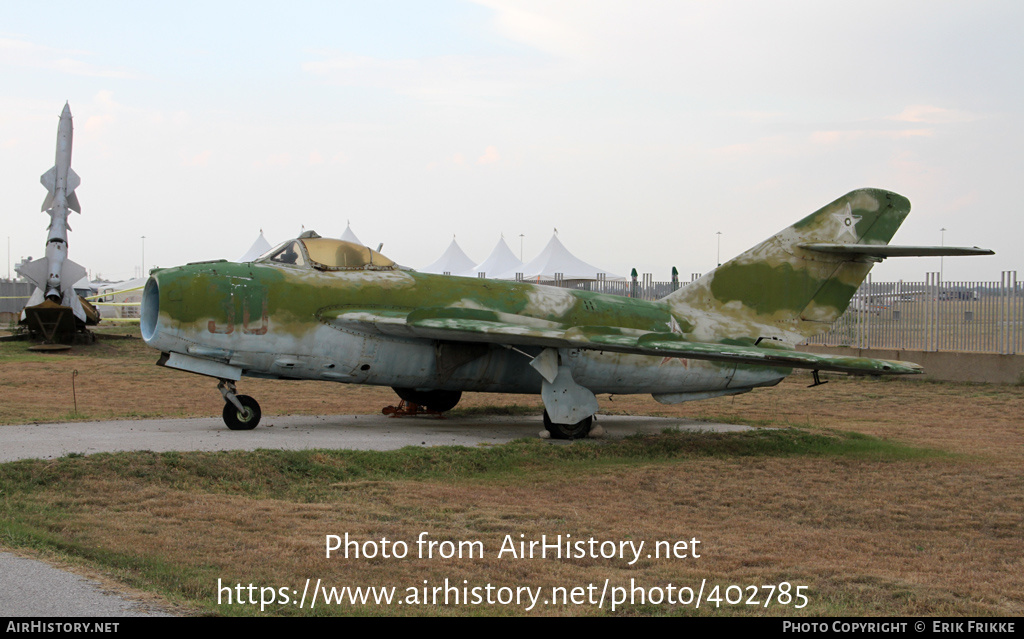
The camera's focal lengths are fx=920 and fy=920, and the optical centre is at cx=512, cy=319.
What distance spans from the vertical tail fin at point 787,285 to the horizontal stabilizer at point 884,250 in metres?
0.25

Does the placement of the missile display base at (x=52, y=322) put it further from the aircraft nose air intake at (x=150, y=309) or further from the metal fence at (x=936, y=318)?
the metal fence at (x=936, y=318)

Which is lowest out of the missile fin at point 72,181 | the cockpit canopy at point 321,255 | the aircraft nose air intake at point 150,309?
the aircraft nose air intake at point 150,309

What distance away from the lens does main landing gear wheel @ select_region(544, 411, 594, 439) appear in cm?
1464

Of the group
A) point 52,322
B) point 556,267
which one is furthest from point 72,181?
point 556,267

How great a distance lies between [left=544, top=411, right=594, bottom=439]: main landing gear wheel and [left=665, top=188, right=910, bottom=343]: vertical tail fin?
3.11m

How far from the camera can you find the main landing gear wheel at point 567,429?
14.6 meters

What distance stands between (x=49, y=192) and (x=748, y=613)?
134 feet

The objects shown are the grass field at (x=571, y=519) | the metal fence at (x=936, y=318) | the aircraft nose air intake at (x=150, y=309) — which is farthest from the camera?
the metal fence at (x=936, y=318)

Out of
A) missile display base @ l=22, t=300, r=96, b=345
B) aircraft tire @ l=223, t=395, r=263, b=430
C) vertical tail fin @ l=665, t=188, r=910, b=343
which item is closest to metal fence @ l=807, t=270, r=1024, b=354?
vertical tail fin @ l=665, t=188, r=910, b=343

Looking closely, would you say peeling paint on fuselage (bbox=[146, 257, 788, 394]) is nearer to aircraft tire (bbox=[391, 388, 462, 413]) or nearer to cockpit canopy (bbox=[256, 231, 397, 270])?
cockpit canopy (bbox=[256, 231, 397, 270])

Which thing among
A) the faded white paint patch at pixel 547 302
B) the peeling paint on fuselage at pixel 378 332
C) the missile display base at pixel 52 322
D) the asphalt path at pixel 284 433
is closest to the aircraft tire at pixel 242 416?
the asphalt path at pixel 284 433

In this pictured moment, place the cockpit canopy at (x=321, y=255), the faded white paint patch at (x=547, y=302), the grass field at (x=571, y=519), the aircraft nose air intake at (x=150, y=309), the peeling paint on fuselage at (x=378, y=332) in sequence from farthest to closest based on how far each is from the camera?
1. the faded white paint patch at (x=547, y=302)
2. the cockpit canopy at (x=321, y=255)
3. the aircraft nose air intake at (x=150, y=309)
4. the peeling paint on fuselage at (x=378, y=332)
5. the grass field at (x=571, y=519)

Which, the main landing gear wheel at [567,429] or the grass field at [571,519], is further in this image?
the main landing gear wheel at [567,429]

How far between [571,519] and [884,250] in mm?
9522
